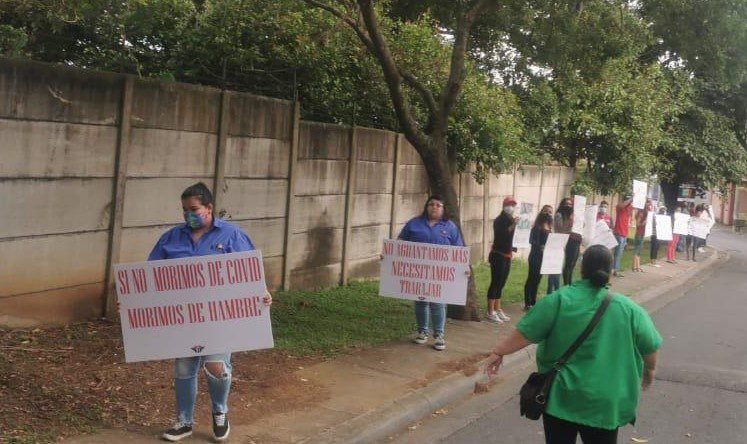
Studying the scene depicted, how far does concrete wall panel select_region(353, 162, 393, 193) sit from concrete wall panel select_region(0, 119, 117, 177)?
15.7 ft

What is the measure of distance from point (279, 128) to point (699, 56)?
632cm

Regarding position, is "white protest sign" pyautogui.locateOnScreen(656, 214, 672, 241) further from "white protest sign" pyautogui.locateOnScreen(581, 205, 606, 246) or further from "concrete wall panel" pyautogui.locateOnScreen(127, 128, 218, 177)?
"concrete wall panel" pyautogui.locateOnScreen(127, 128, 218, 177)

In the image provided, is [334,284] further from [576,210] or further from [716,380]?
[716,380]

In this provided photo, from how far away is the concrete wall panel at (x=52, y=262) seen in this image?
6625mm

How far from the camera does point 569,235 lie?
479 inches

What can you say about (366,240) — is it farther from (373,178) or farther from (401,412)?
(401,412)

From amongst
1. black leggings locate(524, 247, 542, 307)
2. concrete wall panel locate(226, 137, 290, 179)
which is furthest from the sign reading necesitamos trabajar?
black leggings locate(524, 247, 542, 307)

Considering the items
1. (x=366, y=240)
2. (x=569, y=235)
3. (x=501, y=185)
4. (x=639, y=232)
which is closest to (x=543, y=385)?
(x=366, y=240)

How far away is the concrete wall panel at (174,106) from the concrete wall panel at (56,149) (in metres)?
0.42

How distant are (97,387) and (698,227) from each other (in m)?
20.1

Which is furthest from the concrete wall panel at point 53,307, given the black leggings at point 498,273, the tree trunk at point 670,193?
the tree trunk at point 670,193

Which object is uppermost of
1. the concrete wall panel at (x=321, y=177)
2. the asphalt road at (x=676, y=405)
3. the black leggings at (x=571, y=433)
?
the concrete wall panel at (x=321, y=177)

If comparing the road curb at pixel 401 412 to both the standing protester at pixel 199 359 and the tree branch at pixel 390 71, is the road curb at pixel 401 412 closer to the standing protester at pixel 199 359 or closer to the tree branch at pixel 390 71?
the standing protester at pixel 199 359

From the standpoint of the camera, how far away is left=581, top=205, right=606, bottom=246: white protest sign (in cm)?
1376
